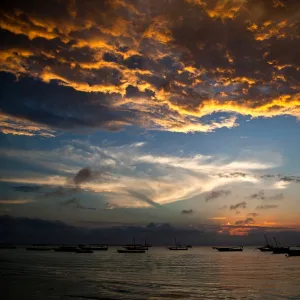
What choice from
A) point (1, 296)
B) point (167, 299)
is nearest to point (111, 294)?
point (167, 299)

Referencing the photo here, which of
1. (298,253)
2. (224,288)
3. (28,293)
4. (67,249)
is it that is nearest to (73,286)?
(28,293)

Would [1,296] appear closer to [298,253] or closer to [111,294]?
[111,294]

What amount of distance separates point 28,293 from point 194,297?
18022 millimetres

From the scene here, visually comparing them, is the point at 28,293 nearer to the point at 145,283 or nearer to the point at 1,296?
Result: the point at 1,296

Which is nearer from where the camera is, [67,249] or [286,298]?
[286,298]

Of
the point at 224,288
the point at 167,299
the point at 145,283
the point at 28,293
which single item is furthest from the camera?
the point at 145,283

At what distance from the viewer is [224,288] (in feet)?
133

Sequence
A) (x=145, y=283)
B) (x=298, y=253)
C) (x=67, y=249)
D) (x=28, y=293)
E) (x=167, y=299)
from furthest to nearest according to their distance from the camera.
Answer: (x=67, y=249)
(x=298, y=253)
(x=145, y=283)
(x=28, y=293)
(x=167, y=299)

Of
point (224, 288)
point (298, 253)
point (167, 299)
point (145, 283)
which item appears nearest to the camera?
point (167, 299)

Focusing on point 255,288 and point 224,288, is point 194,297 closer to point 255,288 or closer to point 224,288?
point 224,288

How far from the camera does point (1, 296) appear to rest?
34.0 metres

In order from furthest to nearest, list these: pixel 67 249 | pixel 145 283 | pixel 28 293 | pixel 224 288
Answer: pixel 67 249 → pixel 145 283 → pixel 224 288 → pixel 28 293

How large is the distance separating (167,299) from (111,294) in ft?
22.0

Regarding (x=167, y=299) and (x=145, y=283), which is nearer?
(x=167, y=299)
